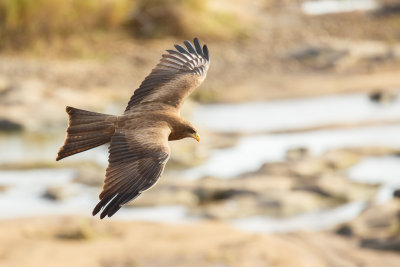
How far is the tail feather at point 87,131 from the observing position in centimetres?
685

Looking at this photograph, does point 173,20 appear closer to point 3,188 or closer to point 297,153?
point 297,153

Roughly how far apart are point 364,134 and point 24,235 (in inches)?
296

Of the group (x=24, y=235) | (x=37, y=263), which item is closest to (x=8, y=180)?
(x=24, y=235)

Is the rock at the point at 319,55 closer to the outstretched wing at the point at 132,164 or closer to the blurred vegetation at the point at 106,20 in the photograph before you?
the blurred vegetation at the point at 106,20

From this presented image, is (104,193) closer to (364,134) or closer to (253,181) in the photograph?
(253,181)

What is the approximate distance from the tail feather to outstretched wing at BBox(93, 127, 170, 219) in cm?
14

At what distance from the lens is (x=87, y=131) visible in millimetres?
6914

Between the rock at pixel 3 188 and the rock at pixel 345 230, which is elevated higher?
the rock at pixel 3 188

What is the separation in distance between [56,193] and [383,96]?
8340mm

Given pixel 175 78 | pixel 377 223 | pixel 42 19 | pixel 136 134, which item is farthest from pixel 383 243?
pixel 42 19

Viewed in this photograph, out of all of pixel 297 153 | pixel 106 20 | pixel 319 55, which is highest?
pixel 106 20

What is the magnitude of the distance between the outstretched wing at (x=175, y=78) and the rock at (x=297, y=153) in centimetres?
790

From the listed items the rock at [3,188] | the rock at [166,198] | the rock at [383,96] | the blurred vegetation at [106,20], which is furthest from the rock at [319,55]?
the rock at [3,188]

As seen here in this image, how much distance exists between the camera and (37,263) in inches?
463
